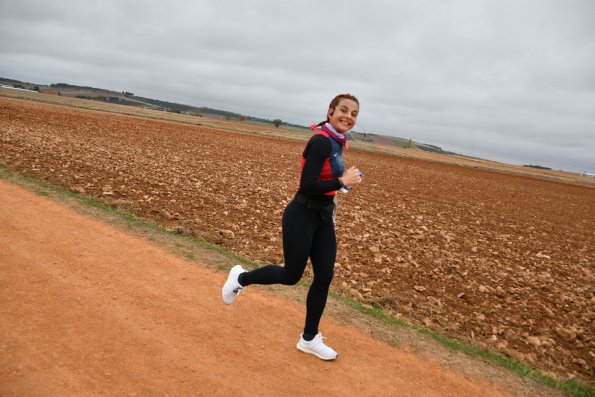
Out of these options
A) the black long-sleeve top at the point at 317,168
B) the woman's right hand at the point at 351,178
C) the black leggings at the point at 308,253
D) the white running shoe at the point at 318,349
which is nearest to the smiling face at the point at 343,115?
the black long-sleeve top at the point at 317,168

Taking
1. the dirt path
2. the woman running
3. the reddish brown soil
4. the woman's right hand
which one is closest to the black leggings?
the woman running

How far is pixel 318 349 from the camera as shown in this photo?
4.07 meters

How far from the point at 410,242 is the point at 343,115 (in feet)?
23.4

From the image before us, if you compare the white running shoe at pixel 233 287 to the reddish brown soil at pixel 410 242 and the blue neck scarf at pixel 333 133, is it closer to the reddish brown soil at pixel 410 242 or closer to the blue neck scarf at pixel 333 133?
the blue neck scarf at pixel 333 133

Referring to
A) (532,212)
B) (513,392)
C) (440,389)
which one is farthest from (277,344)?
(532,212)

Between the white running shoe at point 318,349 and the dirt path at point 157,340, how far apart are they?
0.24ft

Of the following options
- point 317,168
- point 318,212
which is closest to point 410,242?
point 318,212

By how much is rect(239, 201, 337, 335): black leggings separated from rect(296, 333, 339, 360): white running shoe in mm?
92

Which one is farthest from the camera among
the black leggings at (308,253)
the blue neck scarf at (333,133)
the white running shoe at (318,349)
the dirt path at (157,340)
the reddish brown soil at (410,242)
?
the reddish brown soil at (410,242)

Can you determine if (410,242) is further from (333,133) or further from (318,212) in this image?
(333,133)

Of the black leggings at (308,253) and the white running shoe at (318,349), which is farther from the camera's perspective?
the white running shoe at (318,349)

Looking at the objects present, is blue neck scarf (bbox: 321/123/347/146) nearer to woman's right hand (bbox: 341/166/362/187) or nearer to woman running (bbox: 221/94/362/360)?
woman running (bbox: 221/94/362/360)

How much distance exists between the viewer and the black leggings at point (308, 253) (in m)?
3.72

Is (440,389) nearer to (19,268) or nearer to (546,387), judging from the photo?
(546,387)
